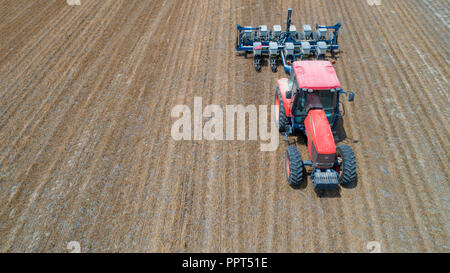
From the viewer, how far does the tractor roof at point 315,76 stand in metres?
7.48

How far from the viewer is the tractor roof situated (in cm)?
748

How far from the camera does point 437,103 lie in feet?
33.5

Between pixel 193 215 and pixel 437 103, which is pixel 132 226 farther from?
pixel 437 103

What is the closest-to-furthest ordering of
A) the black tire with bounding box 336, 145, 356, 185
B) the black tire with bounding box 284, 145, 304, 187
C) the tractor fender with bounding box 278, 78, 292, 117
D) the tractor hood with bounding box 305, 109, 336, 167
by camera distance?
the tractor hood with bounding box 305, 109, 336, 167
the black tire with bounding box 336, 145, 356, 185
the black tire with bounding box 284, 145, 304, 187
the tractor fender with bounding box 278, 78, 292, 117

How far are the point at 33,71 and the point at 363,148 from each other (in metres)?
13.0

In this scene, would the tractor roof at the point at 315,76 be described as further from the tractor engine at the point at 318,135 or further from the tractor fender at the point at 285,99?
the tractor fender at the point at 285,99

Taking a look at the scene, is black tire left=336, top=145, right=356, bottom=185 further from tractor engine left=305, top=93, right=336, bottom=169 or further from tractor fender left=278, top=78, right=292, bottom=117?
tractor fender left=278, top=78, right=292, bottom=117

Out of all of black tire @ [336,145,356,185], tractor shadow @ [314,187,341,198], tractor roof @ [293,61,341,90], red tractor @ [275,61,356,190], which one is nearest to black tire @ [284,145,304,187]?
red tractor @ [275,61,356,190]

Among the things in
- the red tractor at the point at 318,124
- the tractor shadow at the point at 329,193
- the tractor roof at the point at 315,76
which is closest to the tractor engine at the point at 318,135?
the red tractor at the point at 318,124

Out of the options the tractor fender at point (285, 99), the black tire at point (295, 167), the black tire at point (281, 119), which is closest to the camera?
the black tire at point (295, 167)

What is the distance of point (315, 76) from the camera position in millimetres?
7734
